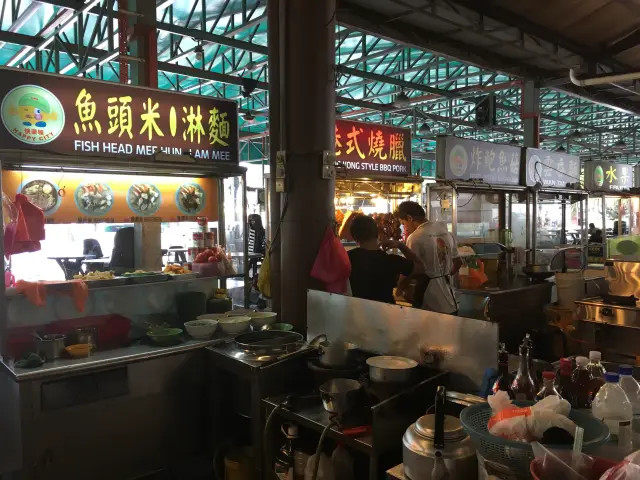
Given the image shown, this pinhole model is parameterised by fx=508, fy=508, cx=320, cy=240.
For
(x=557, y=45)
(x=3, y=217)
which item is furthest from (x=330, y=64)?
(x=557, y=45)

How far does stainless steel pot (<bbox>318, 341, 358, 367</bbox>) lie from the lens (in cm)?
282

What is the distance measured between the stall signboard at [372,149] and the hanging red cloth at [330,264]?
1582 millimetres

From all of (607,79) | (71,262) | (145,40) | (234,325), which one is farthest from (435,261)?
(71,262)

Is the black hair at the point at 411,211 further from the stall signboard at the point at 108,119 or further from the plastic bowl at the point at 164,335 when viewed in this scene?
the plastic bowl at the point at 164,335

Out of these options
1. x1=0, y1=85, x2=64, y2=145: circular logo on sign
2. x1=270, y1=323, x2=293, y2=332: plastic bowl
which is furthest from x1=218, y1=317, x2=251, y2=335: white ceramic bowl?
x1=0, y1=85, x2=64, y2=145: circular logo on sign

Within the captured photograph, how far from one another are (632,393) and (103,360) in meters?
2.86

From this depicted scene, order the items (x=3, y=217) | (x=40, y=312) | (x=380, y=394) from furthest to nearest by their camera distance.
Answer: (x=40, y=312)
(x=3, y=217)
(x=380, y=394)

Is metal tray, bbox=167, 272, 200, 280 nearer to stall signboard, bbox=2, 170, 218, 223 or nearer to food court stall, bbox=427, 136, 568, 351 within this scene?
stall signboard, bbox=2, 170, 218, 223

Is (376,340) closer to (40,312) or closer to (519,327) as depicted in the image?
(40,312)

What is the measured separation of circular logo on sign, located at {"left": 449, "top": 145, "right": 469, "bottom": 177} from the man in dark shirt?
9.24 ft

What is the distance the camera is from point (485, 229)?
7633 mm

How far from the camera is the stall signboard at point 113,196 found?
135 inches

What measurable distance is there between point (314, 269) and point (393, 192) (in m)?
3.43

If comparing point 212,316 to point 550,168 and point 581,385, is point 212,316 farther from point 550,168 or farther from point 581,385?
point 550,168
